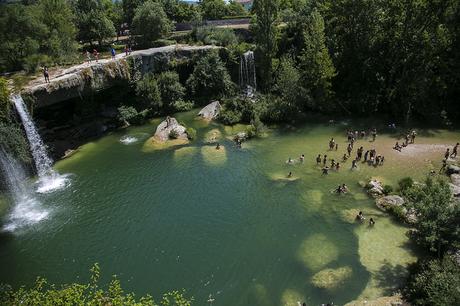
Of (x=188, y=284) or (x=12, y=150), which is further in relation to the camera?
(x=12, y=150)

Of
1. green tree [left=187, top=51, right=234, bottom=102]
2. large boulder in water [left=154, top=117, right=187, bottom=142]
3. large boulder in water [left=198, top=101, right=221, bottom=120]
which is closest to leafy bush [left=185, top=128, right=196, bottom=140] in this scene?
large boulder in water [left=154, top=117, right=187, bottom=142]

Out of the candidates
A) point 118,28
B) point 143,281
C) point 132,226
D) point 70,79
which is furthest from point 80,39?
point 143,281

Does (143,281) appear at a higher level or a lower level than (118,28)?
lower

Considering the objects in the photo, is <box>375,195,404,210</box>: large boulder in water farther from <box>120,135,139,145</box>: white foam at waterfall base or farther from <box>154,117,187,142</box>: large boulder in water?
<box>120,135,139,145</box>: white foam at waterfall base

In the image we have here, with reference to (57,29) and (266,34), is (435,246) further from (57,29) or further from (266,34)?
(57,29)

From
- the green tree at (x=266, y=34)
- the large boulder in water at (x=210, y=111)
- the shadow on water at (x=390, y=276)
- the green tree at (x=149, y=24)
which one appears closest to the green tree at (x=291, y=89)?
the green tree at (x=266, y=34)

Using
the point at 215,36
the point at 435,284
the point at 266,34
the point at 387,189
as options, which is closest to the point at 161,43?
the point at 215,36

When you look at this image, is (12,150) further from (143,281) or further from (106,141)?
(143,281)
